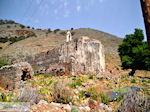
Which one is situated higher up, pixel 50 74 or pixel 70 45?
pixel 70 45

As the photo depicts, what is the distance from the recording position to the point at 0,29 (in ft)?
218

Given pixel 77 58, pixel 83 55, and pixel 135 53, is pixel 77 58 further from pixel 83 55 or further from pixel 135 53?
pixel 135 53

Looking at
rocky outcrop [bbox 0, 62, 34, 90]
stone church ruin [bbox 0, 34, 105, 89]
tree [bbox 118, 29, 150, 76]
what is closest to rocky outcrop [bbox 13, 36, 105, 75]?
stone church ruin [bbox 0, 34, 105, 89]

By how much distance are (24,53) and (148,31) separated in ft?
107

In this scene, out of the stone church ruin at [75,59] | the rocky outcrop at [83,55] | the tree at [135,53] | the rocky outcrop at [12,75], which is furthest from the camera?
the tree at [135,53]

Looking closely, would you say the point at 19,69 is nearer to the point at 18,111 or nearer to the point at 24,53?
the point at 18,111

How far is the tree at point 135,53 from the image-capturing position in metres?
19.5

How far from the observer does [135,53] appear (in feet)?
70.6

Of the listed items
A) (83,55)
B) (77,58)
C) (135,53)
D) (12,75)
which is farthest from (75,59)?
(135,53)

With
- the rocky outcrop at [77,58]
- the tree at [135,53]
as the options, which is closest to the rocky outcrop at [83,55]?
the rocky outcrop at [77,58]

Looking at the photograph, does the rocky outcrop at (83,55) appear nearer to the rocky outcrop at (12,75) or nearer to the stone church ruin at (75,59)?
the stone church ruin at (75,59)

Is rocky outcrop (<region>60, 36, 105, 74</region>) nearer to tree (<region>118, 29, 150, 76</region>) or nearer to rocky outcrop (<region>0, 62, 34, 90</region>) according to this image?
rocky outcrop (<region>0, 62, 34, 90</region>)

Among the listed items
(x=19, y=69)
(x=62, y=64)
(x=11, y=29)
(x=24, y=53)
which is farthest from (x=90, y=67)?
(x=11, y=29)

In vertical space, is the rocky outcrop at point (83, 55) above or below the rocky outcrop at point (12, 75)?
above
